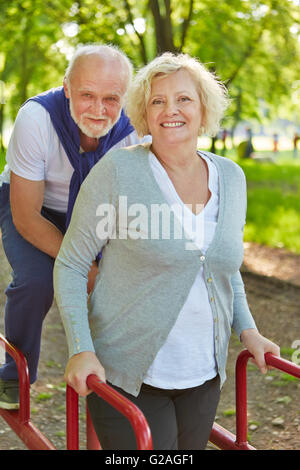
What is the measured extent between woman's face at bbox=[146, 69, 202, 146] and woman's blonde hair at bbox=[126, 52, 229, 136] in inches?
0.9

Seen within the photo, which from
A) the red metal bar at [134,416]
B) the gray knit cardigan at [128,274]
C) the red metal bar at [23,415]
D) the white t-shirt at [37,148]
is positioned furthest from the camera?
the white t-shirt at [37,148]

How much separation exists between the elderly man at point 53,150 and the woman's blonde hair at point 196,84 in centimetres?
39

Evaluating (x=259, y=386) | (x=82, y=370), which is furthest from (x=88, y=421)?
(x=259, y=386)

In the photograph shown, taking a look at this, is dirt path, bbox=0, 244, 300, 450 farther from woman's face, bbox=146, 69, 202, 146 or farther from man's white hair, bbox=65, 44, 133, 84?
woman's face, bbox=146, 69, 202, 146

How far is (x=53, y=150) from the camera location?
2641 mm

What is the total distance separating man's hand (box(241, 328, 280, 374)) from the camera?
215cm

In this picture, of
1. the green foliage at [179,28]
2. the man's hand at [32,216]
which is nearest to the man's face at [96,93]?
the man's hand at [32,216]

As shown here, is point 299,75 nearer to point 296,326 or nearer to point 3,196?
point 296,326

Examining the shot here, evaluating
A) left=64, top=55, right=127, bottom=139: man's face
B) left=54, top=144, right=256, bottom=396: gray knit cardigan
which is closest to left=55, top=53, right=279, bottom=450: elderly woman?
left=54, top=144, right=256, bottom=396: gray knit cardigan

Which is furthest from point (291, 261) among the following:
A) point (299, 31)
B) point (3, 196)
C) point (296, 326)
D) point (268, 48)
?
point (3, 196)

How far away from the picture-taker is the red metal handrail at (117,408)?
1.63 metres

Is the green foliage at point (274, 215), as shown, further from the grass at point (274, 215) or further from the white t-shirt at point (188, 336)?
the white t-shirt at point (188, 336)

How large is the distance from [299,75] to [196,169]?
26.9ft

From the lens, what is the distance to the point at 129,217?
6.40 ft
